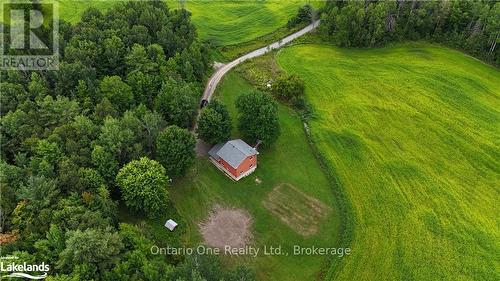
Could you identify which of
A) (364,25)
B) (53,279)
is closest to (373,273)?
(53,279)

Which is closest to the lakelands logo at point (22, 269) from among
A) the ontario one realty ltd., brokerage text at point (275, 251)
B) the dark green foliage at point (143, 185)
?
the dark green foliage at point (143, 185)

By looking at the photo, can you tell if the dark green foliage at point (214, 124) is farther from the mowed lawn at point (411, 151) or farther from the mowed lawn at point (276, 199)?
the mowed lawn at point (411, 151)

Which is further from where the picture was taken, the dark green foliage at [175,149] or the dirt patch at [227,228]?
the dark green foliage at [175,149]

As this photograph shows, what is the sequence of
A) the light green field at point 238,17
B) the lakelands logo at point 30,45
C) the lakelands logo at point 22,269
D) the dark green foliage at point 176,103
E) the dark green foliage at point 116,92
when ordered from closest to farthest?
the lakelands logo at point 22,269
the dark green foliage at point 116,92
the dark green foliage at point 176,103
the lakelands logo at point 30,45
the light green field at point 238,17

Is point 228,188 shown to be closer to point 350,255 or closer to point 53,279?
point 350,255

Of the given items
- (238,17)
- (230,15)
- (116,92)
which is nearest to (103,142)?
(116,92)

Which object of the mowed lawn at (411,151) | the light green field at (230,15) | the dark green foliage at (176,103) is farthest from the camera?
the light green field at (230,15)
